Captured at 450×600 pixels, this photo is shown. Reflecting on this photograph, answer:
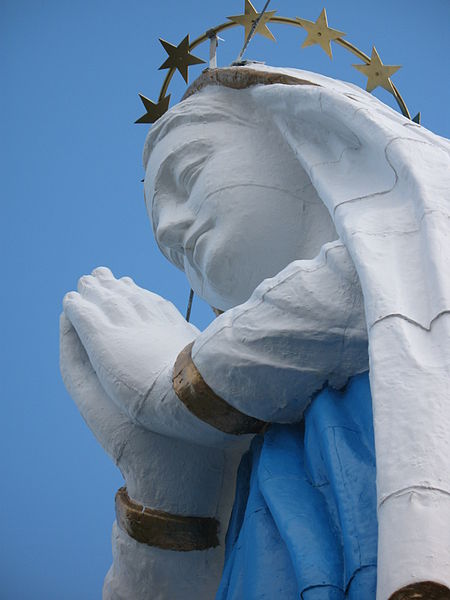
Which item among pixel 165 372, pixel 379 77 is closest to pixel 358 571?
pixel 165 372

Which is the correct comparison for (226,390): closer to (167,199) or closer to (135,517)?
(135,517)

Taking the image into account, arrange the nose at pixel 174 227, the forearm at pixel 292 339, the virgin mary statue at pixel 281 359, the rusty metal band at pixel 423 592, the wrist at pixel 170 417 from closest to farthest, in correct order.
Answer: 1. the rusty metal band at pixel 423 592
2. the virgin mary statue at pixel 281 359
3. the forearm at pixel 292 339
4. the wrist at pixel 170 417
5. the nose at pixel 174 227

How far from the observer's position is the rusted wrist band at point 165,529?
57.0 inches

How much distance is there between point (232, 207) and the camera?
1.54 m

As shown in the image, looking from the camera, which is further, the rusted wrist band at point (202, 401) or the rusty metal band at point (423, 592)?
the rusted wrist band at point (202, 401)

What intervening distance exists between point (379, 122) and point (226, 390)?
43 cm

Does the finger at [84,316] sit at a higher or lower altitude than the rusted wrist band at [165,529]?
higher

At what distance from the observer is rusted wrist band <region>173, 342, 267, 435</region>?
4.14ft

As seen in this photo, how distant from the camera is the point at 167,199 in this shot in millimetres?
1690

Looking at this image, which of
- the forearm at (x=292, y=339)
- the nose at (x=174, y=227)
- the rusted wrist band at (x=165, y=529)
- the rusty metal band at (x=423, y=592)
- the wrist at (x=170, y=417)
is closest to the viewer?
the rusty metal band at (x=423, y=592)

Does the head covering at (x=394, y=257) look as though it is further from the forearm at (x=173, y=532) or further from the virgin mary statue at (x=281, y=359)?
the forearm at (x=173, y=532)

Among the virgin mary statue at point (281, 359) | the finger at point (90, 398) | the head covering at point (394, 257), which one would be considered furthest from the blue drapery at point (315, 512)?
the finger at point (90, 398)

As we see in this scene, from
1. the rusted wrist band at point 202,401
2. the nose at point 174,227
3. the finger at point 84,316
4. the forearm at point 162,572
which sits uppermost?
the nose at point 174,227

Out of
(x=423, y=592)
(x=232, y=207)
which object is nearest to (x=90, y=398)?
(x=232, y=207)
